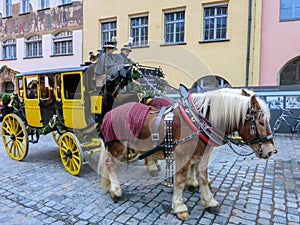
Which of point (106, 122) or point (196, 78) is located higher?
A: point (196, 78)

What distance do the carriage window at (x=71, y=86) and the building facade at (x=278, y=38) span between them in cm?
757

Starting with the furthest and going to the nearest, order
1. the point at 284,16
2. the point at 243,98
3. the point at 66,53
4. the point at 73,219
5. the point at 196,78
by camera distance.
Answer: the point at 66,53
the point at 284,16
the point at 196,78
the point at 73,219
the point at 243,98

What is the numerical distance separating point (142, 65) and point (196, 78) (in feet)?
3.11

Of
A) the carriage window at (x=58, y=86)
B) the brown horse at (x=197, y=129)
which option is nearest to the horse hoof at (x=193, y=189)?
the brown horse at (x=197, y=129)

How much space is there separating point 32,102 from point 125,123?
2.73 m

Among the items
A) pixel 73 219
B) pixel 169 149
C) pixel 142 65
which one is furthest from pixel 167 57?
pixel 73 219


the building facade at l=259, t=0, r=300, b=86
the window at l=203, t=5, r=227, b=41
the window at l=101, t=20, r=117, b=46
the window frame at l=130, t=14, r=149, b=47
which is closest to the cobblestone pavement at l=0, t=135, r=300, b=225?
the building facade at l=259, t=0, r=300, b=86

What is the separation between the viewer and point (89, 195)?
3.45 meters

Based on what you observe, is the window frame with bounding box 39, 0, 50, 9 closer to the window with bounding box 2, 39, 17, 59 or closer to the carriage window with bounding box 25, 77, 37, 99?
the window with bounding box 2, 39, 17, 59

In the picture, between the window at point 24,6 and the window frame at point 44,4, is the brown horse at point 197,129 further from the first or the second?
the window at point 24,6

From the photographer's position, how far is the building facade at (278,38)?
888 centimetres

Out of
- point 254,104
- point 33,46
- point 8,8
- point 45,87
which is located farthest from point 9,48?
point 254,104

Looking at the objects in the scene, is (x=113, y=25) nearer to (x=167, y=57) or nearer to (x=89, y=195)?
(x=167, y=57)

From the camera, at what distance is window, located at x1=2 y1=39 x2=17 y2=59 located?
Result: 53.6ft
